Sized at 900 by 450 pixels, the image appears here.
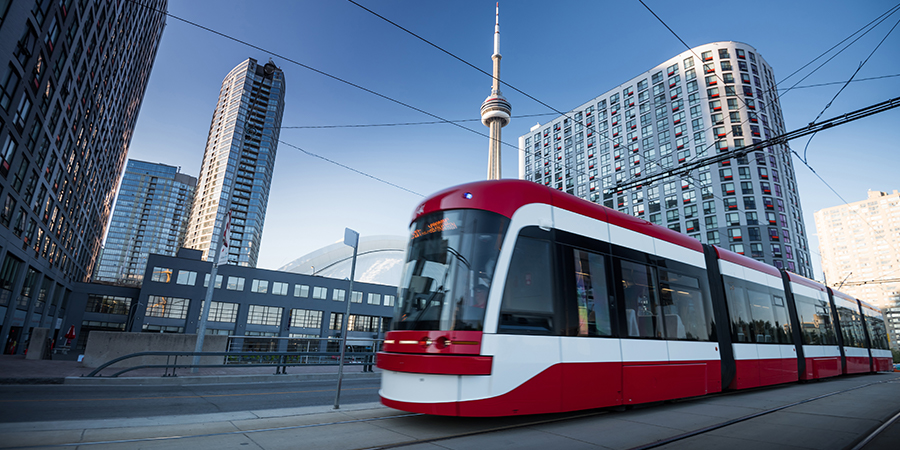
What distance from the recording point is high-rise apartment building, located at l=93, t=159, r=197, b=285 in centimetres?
16062

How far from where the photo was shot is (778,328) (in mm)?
12281

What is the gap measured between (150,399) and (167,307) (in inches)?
2011

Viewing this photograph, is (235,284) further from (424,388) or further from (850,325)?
(850,325)

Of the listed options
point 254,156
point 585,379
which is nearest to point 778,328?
point 585,379

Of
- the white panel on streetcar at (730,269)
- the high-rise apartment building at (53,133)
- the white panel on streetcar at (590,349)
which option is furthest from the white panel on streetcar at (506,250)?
the high-rise apartment building at (53,133)

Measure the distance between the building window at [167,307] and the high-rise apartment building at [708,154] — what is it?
56.9 metres

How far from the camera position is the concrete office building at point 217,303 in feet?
166

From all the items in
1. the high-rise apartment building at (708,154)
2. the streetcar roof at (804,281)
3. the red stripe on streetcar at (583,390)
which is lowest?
the red stripe on streetcar at (583,390)

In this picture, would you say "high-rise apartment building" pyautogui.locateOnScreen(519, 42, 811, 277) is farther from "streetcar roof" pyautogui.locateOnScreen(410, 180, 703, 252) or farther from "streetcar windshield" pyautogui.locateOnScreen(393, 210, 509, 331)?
"streetcar windshield" pyautogui.locateOnScreen(393, 210, 509, 331)

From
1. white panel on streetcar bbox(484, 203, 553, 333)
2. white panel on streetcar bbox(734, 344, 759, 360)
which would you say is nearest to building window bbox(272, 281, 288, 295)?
white panel on streetcar bbox(734, 344, 759, 360)

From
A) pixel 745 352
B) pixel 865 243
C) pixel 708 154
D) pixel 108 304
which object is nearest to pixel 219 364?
pixel 745 352

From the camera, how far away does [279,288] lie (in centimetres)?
5634

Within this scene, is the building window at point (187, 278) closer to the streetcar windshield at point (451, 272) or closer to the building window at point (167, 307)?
the building window at point (167, 307)

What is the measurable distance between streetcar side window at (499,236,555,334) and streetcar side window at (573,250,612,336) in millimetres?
713
